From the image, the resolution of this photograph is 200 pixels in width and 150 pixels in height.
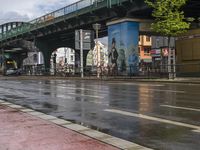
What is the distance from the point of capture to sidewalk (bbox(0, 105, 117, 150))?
8.45 metres

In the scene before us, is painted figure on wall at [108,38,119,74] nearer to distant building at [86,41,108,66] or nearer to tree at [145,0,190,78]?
tree at [145,0,190,78]

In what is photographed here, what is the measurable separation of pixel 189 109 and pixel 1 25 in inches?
4089

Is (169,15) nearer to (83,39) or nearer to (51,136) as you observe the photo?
(83,39)

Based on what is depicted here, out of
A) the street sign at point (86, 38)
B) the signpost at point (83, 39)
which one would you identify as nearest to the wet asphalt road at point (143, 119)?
the signpost at point (83, 39)

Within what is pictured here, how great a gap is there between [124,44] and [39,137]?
40198 mm

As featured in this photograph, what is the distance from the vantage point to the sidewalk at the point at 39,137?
8445 mm

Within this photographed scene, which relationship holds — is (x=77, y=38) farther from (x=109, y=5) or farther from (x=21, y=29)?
(x=21, y=29)

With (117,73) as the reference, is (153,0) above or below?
above

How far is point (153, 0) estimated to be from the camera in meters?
42.8

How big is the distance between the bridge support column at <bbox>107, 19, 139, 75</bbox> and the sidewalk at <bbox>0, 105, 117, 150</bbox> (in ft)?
117

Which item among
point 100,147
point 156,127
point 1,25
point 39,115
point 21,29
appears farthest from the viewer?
point 1,25

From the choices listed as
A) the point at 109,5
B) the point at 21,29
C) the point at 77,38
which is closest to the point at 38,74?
the point at 21,29

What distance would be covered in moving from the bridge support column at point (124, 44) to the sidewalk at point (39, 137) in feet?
117

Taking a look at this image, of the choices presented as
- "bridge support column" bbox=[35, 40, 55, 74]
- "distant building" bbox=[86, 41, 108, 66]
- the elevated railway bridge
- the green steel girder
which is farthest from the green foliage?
"bridge support column" bbox=[35, 40, 55, 74]
